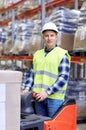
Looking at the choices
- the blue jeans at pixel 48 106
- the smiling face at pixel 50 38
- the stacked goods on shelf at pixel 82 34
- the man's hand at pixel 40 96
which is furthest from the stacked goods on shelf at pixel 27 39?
the man's hand at pixel 40 96

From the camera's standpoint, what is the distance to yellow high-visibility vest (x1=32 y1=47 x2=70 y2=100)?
3.88 meters

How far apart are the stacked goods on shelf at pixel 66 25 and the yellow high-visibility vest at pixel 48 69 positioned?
1435 mm

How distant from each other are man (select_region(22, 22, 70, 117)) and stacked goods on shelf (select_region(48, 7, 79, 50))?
1402 millimetres

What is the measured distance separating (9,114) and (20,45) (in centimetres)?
512

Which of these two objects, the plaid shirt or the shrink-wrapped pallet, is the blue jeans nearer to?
the plaid shirt

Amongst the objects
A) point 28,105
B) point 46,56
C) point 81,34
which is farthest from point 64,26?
point 28,105

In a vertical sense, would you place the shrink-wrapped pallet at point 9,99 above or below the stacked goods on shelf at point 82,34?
below

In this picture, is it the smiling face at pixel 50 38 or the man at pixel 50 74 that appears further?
the smiling face at pixel 50 38

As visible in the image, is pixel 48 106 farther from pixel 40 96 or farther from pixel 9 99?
pixel 9 99

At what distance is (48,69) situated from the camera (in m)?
3.93

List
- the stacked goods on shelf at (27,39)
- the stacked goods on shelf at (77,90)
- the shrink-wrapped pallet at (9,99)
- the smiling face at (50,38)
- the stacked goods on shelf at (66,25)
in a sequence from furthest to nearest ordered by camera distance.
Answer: the stacked goods on shelf at (27,39) → the stacked goods on shelf at (77,90) → the stacked goods on shelf at (66,25) → the smiling face at (50,38) → the shrink-wrapped pallet at (9,99)

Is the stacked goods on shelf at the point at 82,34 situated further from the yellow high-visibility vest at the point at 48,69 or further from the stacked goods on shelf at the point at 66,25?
the yellow high-visibility vest at the point at 48,69

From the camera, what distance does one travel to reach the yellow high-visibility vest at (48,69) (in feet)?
12.7

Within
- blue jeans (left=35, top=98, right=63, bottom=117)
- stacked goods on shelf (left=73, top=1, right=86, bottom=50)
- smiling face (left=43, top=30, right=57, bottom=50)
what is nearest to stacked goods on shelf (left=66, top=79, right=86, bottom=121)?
stacked goods on shelf (left=73, top=1, right=86, bottom=50)
